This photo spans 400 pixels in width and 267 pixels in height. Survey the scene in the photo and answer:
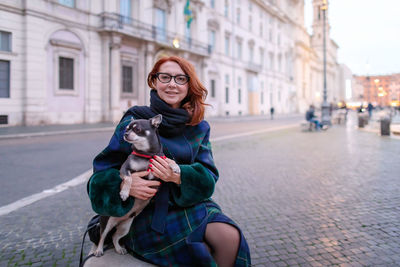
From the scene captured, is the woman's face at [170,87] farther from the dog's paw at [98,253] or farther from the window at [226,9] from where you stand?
the window at [226,9]

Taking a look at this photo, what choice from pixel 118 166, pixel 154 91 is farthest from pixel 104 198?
pixel 154 91

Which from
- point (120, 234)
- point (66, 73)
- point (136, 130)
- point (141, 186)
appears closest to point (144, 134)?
point (136, 130)

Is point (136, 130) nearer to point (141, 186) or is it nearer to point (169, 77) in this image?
point (141, 186)

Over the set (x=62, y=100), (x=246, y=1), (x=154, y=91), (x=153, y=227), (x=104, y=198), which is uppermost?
(x=246, y=1)

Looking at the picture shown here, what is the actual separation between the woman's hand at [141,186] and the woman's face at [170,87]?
590 mm

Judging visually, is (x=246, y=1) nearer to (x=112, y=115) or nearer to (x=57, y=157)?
(x=112, y=115)

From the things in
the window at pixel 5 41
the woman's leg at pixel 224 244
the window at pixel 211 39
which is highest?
the window at pixel 211 39

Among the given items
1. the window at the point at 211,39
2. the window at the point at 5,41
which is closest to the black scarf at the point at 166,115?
the window at the point at 5,41

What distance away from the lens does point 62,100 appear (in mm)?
20594

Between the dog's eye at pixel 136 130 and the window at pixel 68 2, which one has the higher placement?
the window at pixel 68 2

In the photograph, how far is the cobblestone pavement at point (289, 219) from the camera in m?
2.98

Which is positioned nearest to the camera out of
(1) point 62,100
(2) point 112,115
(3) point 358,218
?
(3) point 358,218

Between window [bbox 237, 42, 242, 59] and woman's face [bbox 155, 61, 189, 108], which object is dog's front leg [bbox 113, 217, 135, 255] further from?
window [bbox 237, 42, 242, 59]

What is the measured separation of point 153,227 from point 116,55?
23.2 meters
